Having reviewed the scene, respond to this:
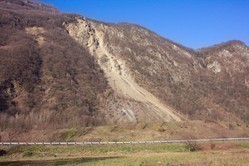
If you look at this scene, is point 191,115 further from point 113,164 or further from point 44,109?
point 113,164

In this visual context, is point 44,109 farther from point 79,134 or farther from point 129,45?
point 129,45

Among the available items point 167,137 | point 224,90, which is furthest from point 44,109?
point 224,90

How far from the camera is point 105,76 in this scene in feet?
275

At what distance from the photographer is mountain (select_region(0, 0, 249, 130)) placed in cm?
6025

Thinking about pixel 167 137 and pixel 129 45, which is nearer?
pixel 167 137

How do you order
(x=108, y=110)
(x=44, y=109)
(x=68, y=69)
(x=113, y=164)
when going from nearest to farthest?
(x=113, y=164)
(x=44, y=109)
(x=108, y=110)
(x=68, y=69)

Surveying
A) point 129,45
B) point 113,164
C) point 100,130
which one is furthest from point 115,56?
point 113,164

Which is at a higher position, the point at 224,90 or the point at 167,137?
the point at 224,90

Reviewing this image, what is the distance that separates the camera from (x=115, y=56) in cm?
9569

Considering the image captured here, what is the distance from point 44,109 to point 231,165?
42.1 metres

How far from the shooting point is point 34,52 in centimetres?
7531

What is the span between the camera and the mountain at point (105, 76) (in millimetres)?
60250

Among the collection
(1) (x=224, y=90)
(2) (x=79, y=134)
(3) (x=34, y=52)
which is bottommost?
(2) (x=79, y=134)

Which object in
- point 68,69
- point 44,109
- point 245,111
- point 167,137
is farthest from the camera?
point 245,111
